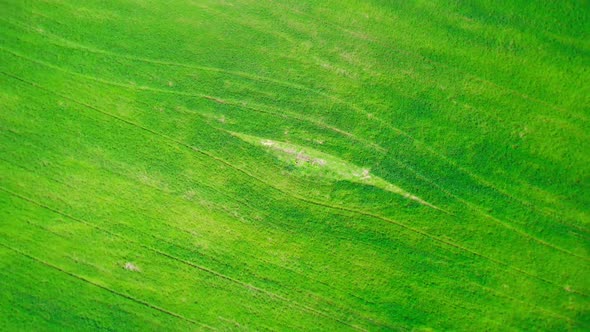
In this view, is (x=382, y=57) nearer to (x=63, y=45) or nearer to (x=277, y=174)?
(x=277, y=174)

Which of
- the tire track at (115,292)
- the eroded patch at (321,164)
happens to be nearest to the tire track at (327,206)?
the eroded patch at (321,164)

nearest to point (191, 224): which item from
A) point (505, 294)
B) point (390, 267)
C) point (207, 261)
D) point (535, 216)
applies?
point (207, 261)

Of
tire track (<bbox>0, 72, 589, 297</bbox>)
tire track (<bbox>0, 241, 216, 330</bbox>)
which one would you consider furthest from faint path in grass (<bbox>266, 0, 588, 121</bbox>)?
tire track (<bbox>0, 241, 216, 330</bbox>)

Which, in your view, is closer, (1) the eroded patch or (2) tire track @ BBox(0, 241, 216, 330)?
(2) tire track @ BBox(0, 241, 216, 330)

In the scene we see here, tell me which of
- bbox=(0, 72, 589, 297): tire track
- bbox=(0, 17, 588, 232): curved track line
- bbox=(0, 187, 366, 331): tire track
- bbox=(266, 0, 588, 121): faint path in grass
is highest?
bbox=(266, 0, 588, 121): faint path in grass

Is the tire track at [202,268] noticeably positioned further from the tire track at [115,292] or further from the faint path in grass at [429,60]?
the faint path in grass at [429,60]

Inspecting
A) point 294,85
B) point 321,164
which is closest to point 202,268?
point 321,164

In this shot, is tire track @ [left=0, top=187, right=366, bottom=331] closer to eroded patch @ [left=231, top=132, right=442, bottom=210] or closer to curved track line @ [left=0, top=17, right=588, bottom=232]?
eroded patch @ [left=231, top=132, right=442, bottom=210]

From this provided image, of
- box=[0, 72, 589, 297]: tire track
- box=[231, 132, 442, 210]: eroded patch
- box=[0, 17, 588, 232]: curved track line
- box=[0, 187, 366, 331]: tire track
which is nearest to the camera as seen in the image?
box=[0, 72, 589, 297]: tire track

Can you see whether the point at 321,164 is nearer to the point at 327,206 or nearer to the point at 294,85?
the point at 327,206
